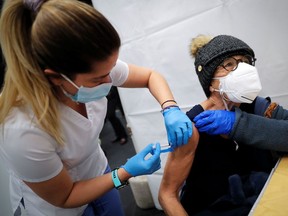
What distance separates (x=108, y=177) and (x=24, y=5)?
0.63 meters

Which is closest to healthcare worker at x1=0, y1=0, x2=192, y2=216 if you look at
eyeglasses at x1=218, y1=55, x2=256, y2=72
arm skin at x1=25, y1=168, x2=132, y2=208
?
arm skin at x1=25, y1=168, x2=132, y2=208

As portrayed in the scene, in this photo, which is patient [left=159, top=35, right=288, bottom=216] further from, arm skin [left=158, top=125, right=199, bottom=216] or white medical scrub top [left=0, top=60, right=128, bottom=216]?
white medical scrub top [left=0, top=60, right=128, bottom=216]

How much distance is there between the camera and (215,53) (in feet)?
3.34

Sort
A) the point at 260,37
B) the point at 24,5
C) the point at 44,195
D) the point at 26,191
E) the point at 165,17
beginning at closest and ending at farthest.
A: the point at 24,5
the point at 44,195
the point at 26,191
the point at 260,37
the point at 165,17

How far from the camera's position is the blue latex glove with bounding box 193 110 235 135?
0.97 m

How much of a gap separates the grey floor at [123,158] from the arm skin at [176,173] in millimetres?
1086

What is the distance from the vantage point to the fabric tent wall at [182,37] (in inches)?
51.8

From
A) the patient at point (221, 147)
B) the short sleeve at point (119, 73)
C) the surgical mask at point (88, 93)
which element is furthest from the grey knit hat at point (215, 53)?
the surgical mask at point (88, 93)

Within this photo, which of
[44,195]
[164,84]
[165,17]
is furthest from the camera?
[165,17]

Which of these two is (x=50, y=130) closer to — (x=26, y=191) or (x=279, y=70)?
(x=26, y=191)

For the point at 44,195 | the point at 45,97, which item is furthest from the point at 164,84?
the point at 44,195

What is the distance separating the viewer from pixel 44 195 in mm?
819

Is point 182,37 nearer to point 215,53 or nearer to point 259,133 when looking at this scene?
point 215,53

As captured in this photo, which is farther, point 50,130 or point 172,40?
point 172,40
